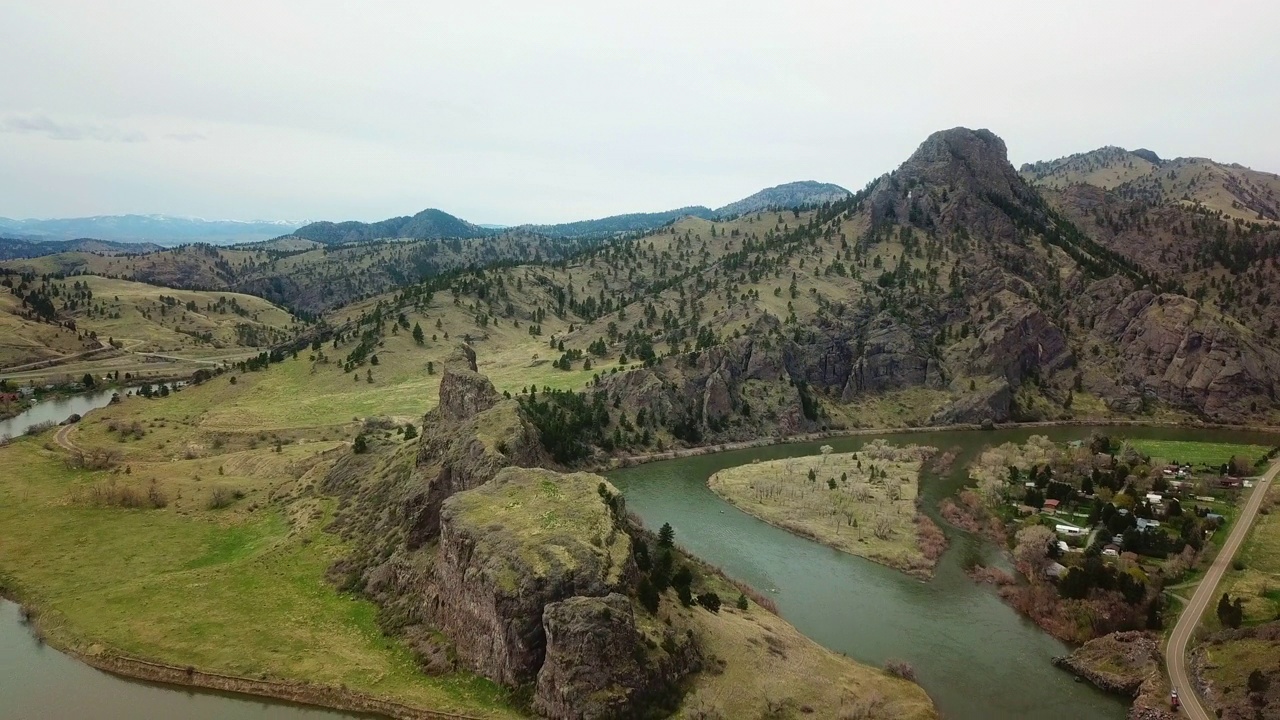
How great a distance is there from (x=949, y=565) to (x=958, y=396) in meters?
89.2

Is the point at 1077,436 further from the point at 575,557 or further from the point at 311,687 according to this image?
the point at 311,687

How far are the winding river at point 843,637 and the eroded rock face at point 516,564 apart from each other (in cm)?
1048

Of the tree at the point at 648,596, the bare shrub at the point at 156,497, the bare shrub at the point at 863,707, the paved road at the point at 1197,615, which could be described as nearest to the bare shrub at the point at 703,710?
the tree at the point at 648,596

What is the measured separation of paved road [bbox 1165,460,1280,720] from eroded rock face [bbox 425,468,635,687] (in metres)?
41.6

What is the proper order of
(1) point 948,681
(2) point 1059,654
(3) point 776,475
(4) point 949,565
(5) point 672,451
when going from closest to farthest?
(1) point 948,681 → (2) point 1059,654 → (4) point 949,565 → (3) point 776,475 → (5) point 672,451

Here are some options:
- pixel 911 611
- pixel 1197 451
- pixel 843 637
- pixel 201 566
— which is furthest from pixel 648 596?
pixel 1197 451

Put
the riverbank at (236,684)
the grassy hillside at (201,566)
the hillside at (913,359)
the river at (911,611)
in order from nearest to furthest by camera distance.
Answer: the riverbank at (236,684) → the grassy hillside at (201,566) → the river at (911,611) → the hillside at (913,359)

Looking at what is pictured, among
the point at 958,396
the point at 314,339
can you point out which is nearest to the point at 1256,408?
the point at 958,396

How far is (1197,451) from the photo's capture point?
4934 inches

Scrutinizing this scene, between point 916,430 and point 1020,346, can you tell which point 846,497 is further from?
point 1020,346

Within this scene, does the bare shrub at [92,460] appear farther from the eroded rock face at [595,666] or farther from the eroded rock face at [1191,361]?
the eroded rock face at [1191,361]

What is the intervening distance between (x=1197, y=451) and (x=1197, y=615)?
7907 cm

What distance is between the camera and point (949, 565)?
7994 centimetres

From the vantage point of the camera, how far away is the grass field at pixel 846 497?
278 ft
